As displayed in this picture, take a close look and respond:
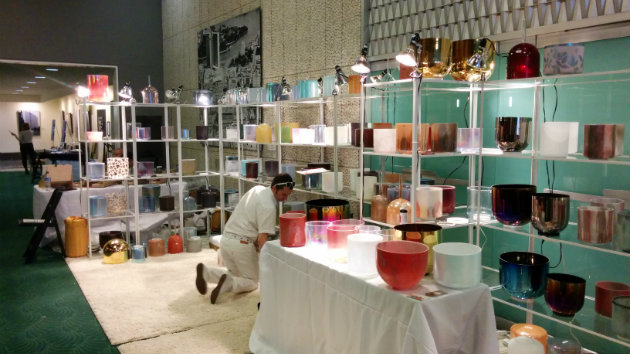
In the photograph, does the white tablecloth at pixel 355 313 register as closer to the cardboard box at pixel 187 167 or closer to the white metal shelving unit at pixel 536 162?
the white metal shelving unit at pixel 536 162

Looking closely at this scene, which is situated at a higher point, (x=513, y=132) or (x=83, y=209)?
(x=513, y=132)

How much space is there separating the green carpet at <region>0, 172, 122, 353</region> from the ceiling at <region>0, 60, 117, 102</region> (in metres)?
3.84

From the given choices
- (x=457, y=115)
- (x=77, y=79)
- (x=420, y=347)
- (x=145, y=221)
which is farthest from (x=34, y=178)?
(x=420, y=347)

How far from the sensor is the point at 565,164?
3217 millimetres

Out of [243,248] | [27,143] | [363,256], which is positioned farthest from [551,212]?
[27,143]

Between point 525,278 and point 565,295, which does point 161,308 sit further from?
point 565,295

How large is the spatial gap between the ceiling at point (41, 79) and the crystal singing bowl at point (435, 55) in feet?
25.2

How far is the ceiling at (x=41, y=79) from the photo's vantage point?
9.25 meters

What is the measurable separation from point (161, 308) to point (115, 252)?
64.0 inches

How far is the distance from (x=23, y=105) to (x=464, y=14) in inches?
640

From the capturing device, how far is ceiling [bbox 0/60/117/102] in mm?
9250

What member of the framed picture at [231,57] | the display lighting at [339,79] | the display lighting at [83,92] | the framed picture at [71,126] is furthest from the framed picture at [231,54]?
the framed picture at [71,126]

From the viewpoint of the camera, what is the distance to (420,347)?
75.4 inches

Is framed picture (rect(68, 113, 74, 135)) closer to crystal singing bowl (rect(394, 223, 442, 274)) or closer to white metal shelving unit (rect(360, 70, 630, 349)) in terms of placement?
white metal shelving unit (rect(360, 70, 630, 349))
